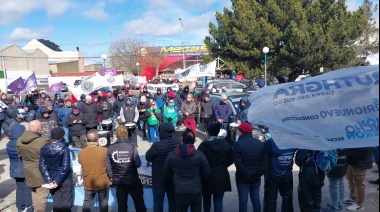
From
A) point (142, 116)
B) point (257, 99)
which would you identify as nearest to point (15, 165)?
point (257, 99)

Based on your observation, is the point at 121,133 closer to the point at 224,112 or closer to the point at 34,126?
the point at 34,126

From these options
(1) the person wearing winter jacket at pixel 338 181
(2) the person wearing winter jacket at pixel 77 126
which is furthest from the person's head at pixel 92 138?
(2) the person wearing winter jacket at pixel 77 126

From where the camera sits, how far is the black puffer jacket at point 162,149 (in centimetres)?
489

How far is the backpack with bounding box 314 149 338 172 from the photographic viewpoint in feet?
15.2

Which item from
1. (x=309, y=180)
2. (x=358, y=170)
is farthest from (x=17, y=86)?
(x=358, y=170)

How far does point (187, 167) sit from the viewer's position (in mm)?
4402

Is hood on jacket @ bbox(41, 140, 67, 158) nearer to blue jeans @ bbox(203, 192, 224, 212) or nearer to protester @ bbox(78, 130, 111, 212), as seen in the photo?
protester @ bbox(78, 130, 111, 212)

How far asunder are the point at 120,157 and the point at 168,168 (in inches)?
30.9

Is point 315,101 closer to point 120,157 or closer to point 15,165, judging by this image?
point 120,157

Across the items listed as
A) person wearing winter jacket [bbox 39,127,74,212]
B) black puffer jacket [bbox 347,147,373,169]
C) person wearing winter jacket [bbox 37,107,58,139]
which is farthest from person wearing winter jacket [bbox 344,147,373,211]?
person wearing winter jacket [bbox 37,107,58,139]

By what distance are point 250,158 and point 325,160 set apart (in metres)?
1.05

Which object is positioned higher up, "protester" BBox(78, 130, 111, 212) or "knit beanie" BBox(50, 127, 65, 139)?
"knit beanie" BBox(50, 127, 65, 139)

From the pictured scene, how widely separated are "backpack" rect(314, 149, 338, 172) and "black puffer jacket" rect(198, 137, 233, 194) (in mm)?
1268

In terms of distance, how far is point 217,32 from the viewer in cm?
2550
